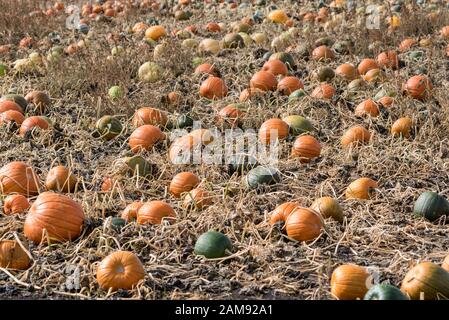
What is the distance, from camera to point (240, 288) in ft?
14.4

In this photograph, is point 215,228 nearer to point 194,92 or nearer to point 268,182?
point 268,182

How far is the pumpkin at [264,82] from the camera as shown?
7.89 metres

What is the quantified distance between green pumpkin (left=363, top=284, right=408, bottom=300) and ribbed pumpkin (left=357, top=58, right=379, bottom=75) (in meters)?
4.77

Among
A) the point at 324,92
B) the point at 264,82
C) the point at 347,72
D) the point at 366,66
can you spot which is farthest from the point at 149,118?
the point at 366,66

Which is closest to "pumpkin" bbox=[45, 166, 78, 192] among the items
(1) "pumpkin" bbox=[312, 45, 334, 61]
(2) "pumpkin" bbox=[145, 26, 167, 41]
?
(1) "pumpkin" bbox=[312, 45, 334, 61]

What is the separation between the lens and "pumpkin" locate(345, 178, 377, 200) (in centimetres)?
561

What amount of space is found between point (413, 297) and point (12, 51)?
24.7 feet

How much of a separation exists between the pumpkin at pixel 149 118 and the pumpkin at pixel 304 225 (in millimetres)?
2435

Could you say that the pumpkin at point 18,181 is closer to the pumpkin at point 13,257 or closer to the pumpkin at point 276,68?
the pumpkin at point 13,257

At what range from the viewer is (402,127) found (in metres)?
6.74

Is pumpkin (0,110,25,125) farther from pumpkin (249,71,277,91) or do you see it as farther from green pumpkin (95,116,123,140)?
pumpkin (249,71,277,91)

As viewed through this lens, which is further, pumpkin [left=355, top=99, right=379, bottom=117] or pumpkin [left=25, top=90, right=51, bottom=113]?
pumpkin [left=25, top=90, right=51, bottom=113]

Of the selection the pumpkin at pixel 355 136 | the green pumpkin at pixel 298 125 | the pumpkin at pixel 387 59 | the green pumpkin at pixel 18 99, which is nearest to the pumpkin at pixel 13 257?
the green pumpkin at pixel 298 125
